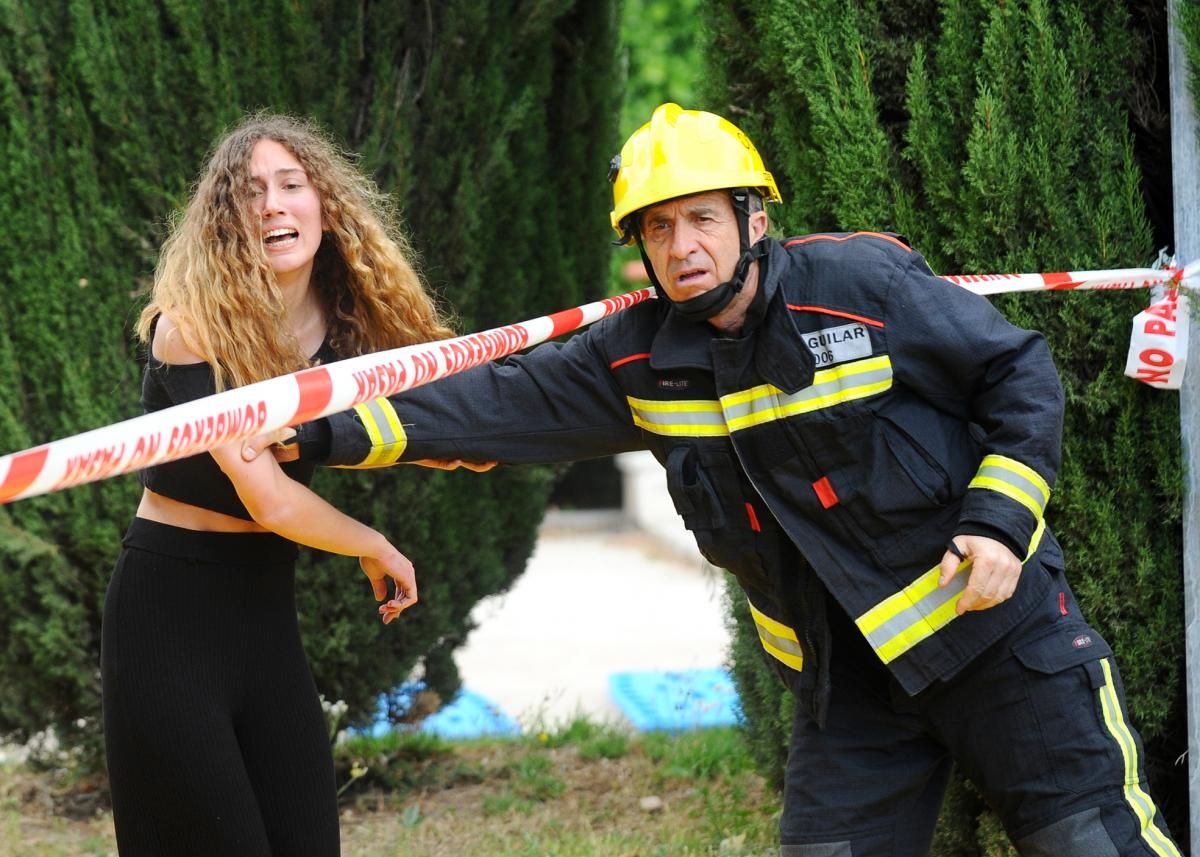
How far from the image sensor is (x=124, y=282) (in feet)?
16.6

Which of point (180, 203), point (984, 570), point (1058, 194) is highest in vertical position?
point (180, 203)

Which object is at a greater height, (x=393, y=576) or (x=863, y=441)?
(x=863, y=441)

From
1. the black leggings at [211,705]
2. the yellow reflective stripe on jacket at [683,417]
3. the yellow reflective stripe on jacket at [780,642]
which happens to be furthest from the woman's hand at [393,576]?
the yellow reflective stripe on jacket at [780,642]

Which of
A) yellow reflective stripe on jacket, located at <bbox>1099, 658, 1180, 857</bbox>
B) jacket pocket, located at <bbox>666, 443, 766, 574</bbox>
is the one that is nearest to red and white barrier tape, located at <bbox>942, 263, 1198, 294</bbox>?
jacket pocket, located at <bbox>666, 443, 766, 574</bbox>

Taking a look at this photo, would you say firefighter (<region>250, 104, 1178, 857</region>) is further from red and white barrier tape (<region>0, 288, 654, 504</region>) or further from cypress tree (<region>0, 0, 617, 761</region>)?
cypress tree (<region>0, 0, 617, 761</region>)

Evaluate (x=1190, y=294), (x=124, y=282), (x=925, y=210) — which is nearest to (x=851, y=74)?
(x=925, y=210)

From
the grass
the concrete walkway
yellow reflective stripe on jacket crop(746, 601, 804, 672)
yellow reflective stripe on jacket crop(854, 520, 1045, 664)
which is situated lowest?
the concrete walkway

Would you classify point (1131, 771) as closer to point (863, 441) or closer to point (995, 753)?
point (995, 753)

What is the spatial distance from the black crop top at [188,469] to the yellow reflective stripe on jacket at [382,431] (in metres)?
0.23

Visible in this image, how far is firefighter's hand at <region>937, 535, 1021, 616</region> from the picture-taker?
2807 millimetres

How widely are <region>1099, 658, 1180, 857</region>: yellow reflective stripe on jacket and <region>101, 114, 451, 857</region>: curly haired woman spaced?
1591 millimetres

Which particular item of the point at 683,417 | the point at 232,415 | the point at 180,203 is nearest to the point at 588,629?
the point at 180,203

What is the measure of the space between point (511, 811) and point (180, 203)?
2.50 meters

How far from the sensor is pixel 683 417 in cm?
313
